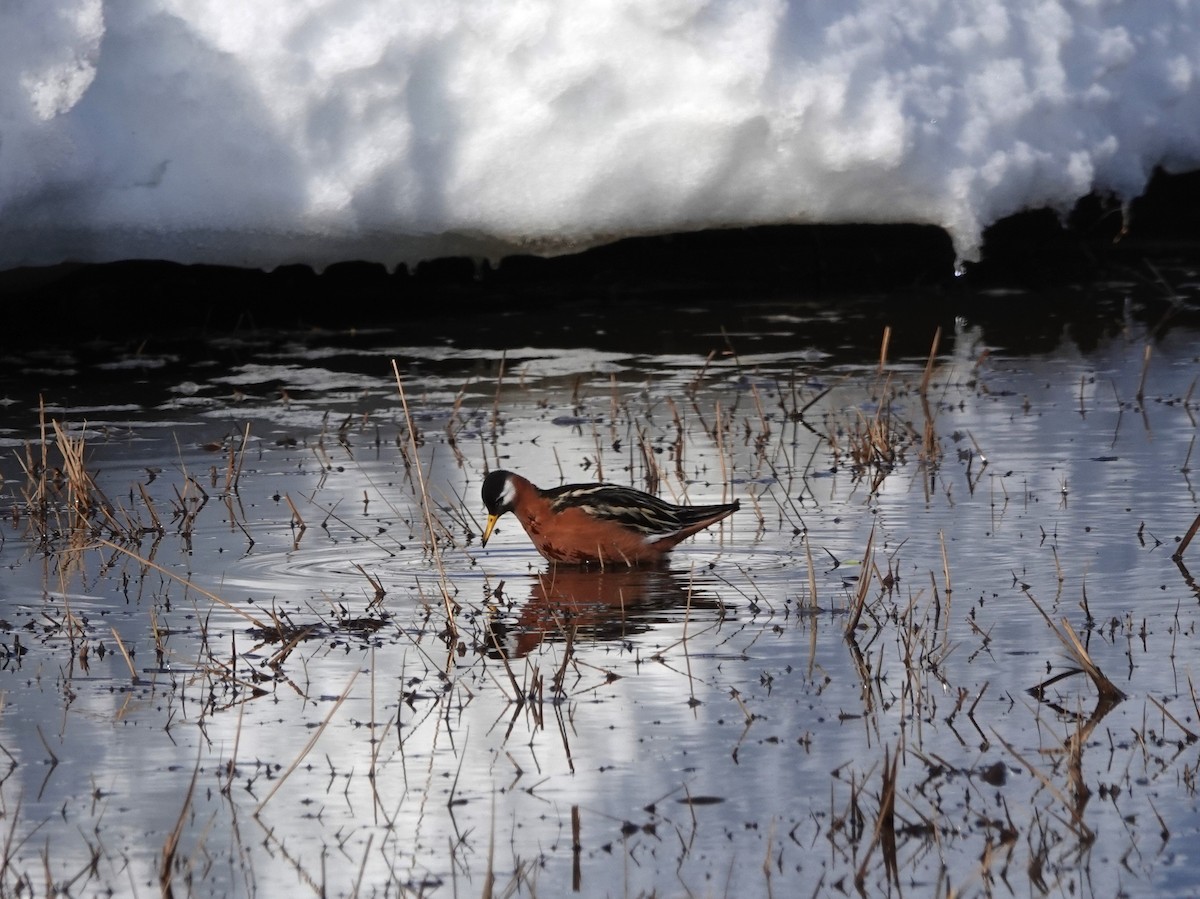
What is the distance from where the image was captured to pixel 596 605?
7105 millimetres

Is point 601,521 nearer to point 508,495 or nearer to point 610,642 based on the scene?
point 508,495

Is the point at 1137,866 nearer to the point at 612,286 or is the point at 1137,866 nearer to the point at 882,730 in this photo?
the point at 882,730

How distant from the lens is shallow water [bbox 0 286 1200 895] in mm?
4578

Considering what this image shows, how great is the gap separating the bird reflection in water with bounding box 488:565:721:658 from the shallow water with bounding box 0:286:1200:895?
0.03 m

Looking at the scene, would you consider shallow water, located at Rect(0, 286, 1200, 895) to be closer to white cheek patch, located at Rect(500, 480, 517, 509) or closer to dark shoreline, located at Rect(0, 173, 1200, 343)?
white cheek patch, located at Rect(500, 480, 517, 509)

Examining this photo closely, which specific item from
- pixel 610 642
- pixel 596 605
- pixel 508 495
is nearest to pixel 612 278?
pixel 508 495

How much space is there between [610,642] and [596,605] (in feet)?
2.23

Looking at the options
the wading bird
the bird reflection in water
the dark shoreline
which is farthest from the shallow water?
the dark shoreline

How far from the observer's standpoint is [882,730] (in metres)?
5.35

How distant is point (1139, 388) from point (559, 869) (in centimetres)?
715

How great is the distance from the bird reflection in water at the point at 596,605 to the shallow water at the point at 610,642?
0.03 meters

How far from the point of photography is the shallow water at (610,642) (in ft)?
15.0

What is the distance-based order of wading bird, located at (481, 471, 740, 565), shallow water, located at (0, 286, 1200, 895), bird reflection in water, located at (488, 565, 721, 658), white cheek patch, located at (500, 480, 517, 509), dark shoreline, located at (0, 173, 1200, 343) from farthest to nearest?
dark shoreline, located at (0, 173, 1200, 343) < white cheek patch, located at (500, 480, 517, 509) < wading bird, located at (481, 471, 740, 565) < bird reflection in water, located at (488, 565, 721, 658) < shallow water, located at (0, 286, 1200, 895)

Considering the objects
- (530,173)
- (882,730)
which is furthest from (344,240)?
(882,730)
